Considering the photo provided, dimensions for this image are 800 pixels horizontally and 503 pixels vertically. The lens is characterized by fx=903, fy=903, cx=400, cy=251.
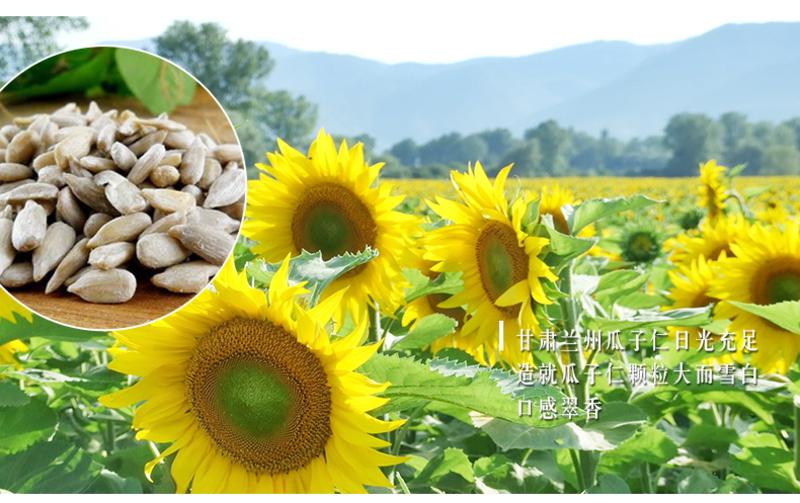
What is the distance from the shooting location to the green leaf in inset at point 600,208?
1.05 m

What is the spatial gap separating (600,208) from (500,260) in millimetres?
170

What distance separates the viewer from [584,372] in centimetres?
117

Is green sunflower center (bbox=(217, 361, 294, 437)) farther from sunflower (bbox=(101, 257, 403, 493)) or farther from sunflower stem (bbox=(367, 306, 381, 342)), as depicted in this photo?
sunflower stem (bbox=(367, 306, 381, 342))

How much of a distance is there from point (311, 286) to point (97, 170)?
0.42m

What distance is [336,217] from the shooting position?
4.22 feet

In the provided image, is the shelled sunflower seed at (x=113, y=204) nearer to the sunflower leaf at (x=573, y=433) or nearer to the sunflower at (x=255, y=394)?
the sunflower at (x=255, y=394)

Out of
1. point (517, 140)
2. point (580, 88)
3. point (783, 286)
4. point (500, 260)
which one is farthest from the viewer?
point (580, 88)

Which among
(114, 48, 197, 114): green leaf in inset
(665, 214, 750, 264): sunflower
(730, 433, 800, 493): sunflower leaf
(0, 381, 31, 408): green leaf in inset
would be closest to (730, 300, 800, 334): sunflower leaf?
(730, 433, 800, 493): sunflower leaf

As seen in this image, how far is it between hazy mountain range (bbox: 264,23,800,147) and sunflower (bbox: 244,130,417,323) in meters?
66.7

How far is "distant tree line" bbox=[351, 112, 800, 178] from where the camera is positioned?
2669 cm

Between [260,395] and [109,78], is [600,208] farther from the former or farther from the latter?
[109,78]

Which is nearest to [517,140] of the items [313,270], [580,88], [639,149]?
[639,149]

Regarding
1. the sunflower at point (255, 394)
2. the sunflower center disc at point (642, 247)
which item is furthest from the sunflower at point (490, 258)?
the sunflower center disc at point (642, 247)
